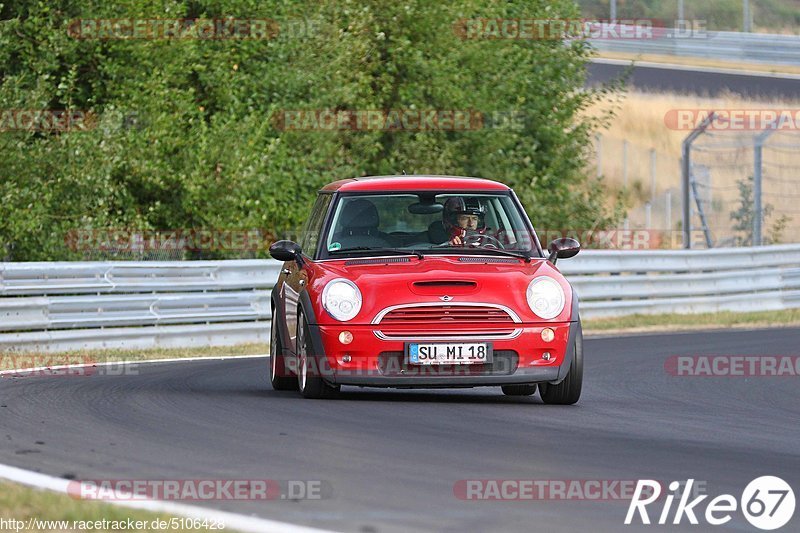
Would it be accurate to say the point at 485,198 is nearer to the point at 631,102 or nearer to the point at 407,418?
the point at 407,418

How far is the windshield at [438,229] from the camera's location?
1130 centimetres

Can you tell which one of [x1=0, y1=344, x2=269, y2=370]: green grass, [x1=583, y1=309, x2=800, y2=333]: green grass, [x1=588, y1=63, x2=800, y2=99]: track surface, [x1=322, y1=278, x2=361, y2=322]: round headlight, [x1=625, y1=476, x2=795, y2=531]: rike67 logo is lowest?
[x1=583, y1=309, x2=800, y2=333]: green grass

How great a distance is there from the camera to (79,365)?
Result: 14898 millimetres

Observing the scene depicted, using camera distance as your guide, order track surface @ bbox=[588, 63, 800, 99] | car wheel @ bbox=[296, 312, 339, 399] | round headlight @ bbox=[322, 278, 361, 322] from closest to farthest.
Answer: round headlight @ bbox=[322, 278, 361, 322]
car wheel @ bbox=[296, 312, 339, 399]
track surface @ bbox=[588, 63, 800, 99]

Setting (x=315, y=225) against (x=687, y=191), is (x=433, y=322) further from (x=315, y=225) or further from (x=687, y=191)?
(x=687, y=191)

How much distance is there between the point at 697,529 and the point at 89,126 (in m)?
16.9

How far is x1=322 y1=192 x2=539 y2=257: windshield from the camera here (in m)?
11.3

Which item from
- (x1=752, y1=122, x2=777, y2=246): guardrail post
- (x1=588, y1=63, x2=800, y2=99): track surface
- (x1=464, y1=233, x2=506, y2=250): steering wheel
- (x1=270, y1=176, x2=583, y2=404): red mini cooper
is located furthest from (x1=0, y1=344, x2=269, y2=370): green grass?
(x1=588, y1=63, x2=800, y2=99): track surface

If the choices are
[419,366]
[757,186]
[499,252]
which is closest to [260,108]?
[757,186]

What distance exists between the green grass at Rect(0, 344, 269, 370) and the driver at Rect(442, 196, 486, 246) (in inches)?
195

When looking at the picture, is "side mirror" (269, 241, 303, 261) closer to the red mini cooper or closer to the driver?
the red mini cooper

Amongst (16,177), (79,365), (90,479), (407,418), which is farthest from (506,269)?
(16,177)

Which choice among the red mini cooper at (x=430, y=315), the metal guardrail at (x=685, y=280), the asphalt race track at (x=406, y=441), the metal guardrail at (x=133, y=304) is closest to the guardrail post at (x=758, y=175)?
the metal guardrail at (x=685, y=280)

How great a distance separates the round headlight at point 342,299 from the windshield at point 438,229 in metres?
0.68
